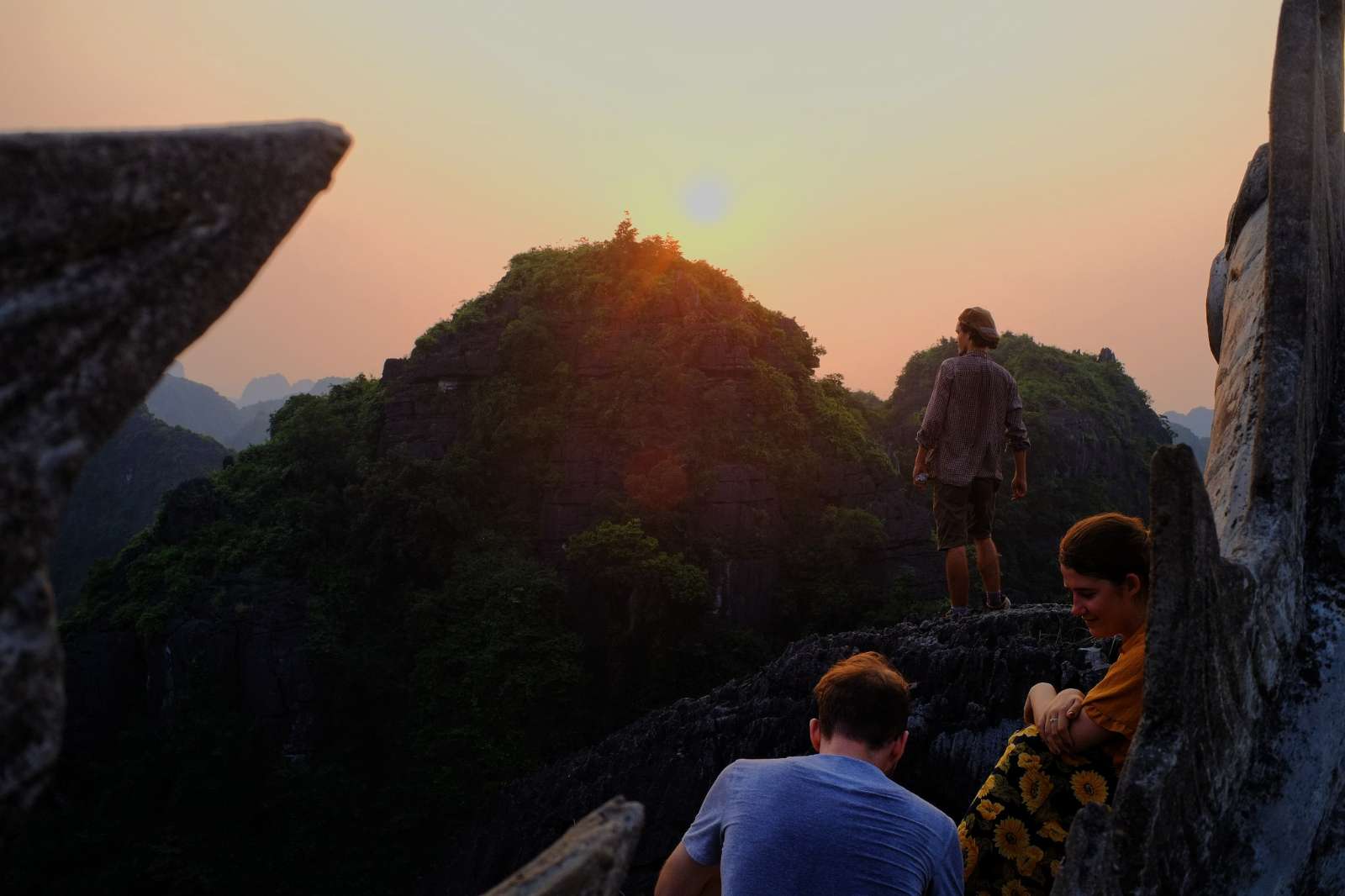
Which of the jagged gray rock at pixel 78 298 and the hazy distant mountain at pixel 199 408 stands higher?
the hazy distant mountain at pixel 199 408

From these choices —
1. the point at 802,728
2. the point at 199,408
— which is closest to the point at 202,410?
the point at 199,408

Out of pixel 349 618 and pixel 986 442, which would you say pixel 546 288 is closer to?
pixel 349 618

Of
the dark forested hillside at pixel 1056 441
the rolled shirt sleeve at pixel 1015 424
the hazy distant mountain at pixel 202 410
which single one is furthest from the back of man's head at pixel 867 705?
the hazy distant mountain at pixel 202 410

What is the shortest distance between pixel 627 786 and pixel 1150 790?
9.31m

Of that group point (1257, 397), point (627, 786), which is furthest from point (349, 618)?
point (1257, 397)

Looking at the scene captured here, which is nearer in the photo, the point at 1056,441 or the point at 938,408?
the point at 938,408

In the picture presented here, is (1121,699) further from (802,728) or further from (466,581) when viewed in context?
(466,581)

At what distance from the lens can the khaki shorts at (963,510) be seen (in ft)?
22.2

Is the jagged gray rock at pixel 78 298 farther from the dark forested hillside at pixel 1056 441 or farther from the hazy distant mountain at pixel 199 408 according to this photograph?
the hazy distant mountain at pixel 199 408

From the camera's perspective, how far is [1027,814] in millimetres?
2436

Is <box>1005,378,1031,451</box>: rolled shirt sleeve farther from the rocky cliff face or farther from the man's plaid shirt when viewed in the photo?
the rocky cliff face

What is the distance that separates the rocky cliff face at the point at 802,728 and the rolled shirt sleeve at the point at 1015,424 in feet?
4.15

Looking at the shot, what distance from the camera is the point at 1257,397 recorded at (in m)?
2.56

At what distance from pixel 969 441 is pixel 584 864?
232 inches
